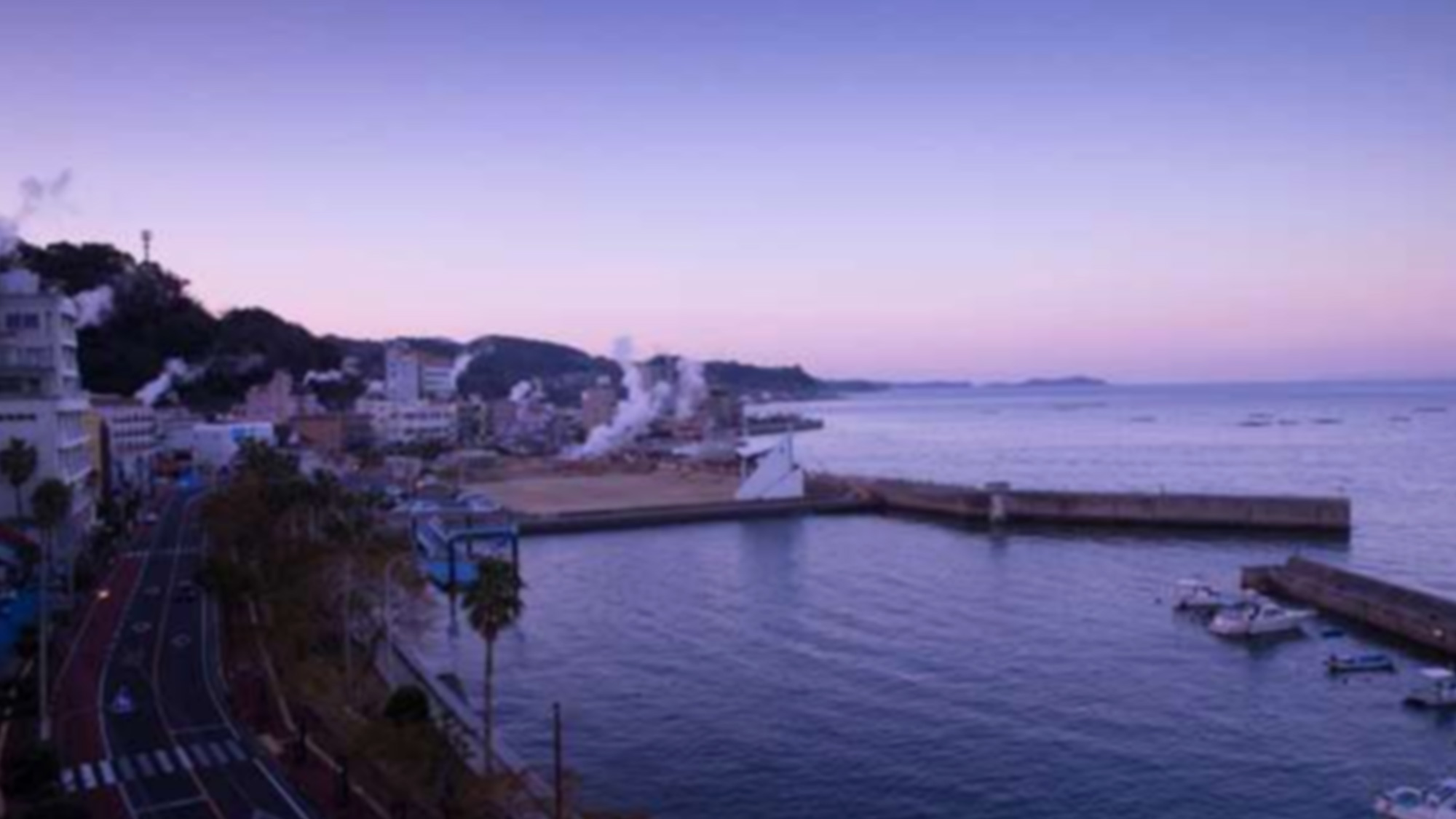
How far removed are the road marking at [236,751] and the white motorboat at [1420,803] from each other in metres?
22.1

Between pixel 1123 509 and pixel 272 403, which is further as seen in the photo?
pixel 272 403

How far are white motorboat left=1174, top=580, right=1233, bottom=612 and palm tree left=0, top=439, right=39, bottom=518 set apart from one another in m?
38.9

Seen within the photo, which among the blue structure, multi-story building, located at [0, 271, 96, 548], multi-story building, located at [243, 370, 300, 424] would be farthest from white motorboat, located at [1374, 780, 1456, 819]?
multi-story building, located at [243, 370, 300, 424]

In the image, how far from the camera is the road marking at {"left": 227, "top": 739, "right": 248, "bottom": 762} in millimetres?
24891

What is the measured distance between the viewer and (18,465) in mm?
41438

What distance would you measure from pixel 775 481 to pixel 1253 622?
4419 cm

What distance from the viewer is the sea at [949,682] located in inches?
1041

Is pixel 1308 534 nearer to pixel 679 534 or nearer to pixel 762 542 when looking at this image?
pixel 762 542

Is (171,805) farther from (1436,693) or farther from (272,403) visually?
(272,403)

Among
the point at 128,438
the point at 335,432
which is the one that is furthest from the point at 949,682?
the point at 335,432

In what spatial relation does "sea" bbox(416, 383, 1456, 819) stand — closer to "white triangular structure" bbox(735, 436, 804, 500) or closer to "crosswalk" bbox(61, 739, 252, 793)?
"crosswalk" bbox(61, 739, 252, 793)

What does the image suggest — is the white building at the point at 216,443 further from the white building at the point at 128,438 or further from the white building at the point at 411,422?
the white building at the point at 411,422

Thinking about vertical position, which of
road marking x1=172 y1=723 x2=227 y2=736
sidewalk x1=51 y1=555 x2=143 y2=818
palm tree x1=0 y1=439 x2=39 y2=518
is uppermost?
palm tree x1=0 y1=439 x2=39 y2=518

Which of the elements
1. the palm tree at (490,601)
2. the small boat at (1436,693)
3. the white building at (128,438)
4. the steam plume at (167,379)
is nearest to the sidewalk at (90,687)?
the palm tree at (490,601)
